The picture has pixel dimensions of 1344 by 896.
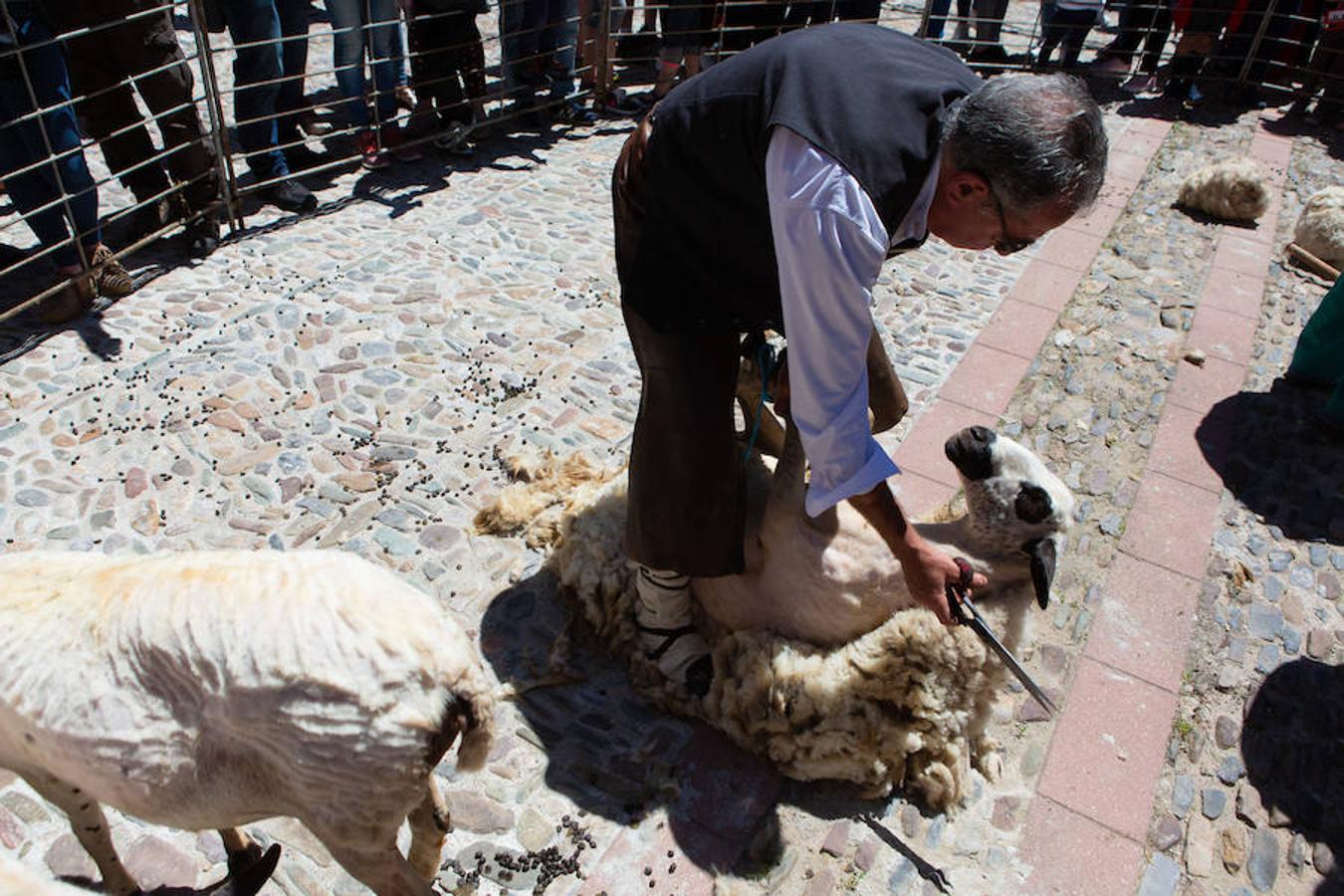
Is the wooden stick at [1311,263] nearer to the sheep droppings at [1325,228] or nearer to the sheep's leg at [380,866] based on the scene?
the sheep droppings at [1325,228]

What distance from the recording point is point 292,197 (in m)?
7.03

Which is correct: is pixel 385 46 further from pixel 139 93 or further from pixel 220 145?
pixel 139 93

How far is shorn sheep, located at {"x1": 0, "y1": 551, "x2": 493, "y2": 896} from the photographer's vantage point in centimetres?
210

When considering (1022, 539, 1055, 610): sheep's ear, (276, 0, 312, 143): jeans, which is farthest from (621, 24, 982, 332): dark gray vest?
(276, 0, 312, 143): jeans

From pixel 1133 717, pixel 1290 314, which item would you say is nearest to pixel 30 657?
pixel 1133 717

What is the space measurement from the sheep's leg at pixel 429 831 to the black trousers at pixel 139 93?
16.3 feet

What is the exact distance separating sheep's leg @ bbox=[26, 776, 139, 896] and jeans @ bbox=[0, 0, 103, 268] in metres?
4.06

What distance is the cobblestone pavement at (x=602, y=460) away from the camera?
3.14 m

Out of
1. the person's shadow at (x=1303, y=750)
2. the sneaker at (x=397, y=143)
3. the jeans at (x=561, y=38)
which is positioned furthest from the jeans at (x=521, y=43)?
the person's shadow at (x=1303, y=750)

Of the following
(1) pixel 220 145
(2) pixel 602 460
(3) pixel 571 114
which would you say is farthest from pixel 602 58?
(2) pixel 602 460

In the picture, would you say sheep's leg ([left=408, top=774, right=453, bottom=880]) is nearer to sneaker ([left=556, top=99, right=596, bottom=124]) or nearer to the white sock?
the white sock

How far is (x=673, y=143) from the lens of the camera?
2701mm

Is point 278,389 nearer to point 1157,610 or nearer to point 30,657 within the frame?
point 30,657

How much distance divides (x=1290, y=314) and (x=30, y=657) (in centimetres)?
762
